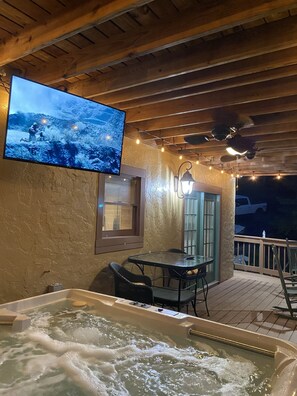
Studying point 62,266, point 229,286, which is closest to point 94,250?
point 62,266

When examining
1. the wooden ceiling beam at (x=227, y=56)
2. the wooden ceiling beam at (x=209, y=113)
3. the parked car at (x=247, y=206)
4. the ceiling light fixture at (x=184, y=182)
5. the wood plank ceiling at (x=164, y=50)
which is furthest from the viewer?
the parked car at (x=247, y=206)

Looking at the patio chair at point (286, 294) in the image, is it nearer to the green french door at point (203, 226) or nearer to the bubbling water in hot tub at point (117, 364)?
the green french door at point (203, 226)

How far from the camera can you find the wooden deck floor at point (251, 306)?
386 cm

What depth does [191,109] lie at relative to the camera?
3.06 metres

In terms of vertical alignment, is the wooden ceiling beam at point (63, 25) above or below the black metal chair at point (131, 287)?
above

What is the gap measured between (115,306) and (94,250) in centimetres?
95

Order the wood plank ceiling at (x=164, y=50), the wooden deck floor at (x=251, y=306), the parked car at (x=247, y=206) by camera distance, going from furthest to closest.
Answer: the parked car at (x=247, y=206)
the wooden deck floor at (x=251, y=306)
the wood plank ceiling at (x=164, y=50)

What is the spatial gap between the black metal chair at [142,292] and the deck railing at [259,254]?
4.16 m

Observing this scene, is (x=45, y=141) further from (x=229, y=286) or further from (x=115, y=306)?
(x=229, y=286)

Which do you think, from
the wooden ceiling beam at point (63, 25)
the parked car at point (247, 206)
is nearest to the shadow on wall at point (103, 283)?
the wooden ceiling beam at point (63, 25)

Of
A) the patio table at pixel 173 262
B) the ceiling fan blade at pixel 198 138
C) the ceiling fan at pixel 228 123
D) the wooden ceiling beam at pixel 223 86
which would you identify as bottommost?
the patio table at pixel 173 262

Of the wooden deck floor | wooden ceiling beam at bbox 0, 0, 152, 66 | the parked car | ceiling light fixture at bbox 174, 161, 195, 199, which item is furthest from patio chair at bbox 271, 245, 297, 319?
the parked car

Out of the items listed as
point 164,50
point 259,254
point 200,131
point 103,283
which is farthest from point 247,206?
point 164,50

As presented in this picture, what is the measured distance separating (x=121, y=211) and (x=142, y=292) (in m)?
1.33
